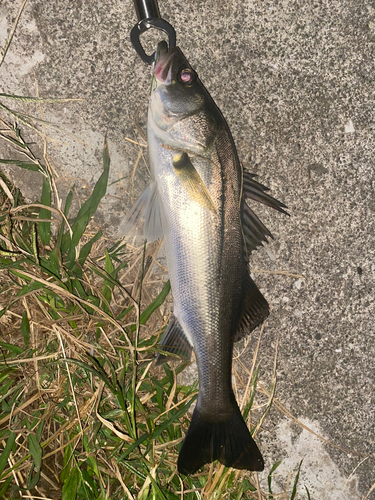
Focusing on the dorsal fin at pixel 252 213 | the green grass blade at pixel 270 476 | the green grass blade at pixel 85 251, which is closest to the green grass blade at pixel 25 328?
the green grass blade at pixel 85 251

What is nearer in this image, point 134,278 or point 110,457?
point 110,457

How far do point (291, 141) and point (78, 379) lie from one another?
1.75 meters

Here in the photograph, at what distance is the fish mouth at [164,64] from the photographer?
1.78 m

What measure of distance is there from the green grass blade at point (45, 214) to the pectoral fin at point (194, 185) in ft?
2.63

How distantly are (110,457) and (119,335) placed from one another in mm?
615

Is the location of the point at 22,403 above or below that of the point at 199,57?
below

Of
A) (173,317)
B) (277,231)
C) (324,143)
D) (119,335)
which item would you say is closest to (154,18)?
(324,143)

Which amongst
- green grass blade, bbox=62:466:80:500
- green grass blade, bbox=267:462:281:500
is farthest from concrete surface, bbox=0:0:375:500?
green grass blade, bbox=62:466:80:500

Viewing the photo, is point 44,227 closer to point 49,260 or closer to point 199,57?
point 49,260

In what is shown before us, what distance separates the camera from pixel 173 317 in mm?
1976

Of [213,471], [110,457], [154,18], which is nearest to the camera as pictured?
[154,18]

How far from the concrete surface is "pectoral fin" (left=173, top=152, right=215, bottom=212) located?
528mm

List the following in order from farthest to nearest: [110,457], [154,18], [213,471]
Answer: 1. [213,471]
2. [110,457]
3. [154,18]

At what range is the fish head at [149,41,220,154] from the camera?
5.82ft
